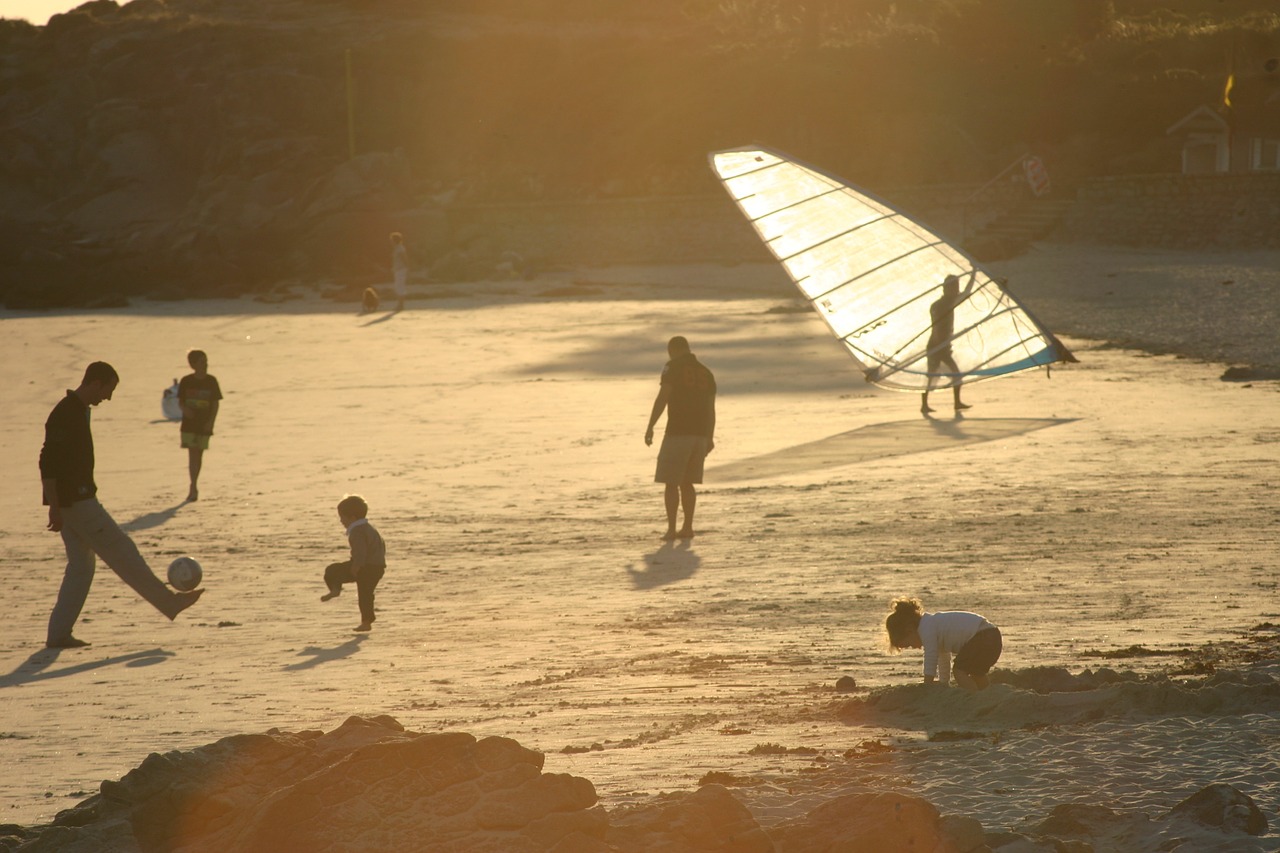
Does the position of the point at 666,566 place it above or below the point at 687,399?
below

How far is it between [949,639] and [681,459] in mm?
4968

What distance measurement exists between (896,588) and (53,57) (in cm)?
6724

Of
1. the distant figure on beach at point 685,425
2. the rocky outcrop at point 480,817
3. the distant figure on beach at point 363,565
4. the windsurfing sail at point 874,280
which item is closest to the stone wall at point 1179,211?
the windsurfing sail at point 874,280

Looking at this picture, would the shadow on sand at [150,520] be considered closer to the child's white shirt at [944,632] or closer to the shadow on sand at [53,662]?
the shadow on sand at [53,662]

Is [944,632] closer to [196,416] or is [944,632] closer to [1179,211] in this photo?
[196,416]

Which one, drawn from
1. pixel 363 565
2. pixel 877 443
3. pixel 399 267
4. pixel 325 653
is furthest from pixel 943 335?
pixel 399 267

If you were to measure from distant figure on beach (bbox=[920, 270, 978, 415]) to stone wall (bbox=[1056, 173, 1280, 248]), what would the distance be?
21.2 m

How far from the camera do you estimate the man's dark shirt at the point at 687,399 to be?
1077 centimetres

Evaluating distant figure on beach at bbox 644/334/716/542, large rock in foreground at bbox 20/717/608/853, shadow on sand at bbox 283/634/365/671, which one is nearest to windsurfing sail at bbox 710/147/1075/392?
distant figure on beach at bbox 644/334/716/542

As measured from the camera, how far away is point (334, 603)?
8.95 m

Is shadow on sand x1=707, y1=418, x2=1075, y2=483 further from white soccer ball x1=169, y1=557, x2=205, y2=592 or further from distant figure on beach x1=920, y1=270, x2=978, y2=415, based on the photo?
white soccer ball x1=169, y1=557, x2=205, y2=592

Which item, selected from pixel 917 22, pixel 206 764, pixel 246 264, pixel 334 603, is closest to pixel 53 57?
pixel 246 264

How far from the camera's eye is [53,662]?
25.1 feet

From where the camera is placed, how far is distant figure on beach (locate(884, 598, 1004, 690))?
18.6 ft
